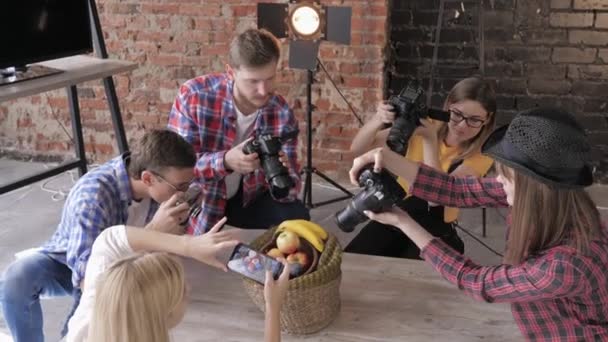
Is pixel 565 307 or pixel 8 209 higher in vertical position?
pixel 565 307

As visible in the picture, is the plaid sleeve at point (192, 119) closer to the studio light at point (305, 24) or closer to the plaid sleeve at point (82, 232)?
the plaid sleeve at point (82, 232)

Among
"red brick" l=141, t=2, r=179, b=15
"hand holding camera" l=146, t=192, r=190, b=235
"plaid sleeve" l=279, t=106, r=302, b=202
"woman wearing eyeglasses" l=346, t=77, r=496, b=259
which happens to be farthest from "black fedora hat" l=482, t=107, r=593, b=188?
"red brick" l=141, t=2, r=179, b=15

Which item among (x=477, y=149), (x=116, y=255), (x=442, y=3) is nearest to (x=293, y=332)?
(x=116, y=255)

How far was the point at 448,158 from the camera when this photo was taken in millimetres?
2396

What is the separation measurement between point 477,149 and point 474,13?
129 cm

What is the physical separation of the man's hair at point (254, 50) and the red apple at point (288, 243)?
79cm

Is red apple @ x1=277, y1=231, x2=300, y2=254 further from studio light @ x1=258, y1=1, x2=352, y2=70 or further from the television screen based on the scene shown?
the television screen

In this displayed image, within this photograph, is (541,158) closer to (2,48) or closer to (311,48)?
(311,48)

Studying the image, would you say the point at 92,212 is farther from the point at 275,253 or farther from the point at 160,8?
the point at 160,8

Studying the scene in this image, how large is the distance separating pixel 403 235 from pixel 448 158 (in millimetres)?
329

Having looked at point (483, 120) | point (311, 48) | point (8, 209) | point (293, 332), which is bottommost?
point (8, 209)

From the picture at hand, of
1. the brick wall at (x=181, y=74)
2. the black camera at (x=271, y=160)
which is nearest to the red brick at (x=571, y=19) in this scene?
the brick wall at (x=181, y=74)

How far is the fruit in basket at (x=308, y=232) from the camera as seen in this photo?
1.50 meters

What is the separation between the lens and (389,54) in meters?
3.51
